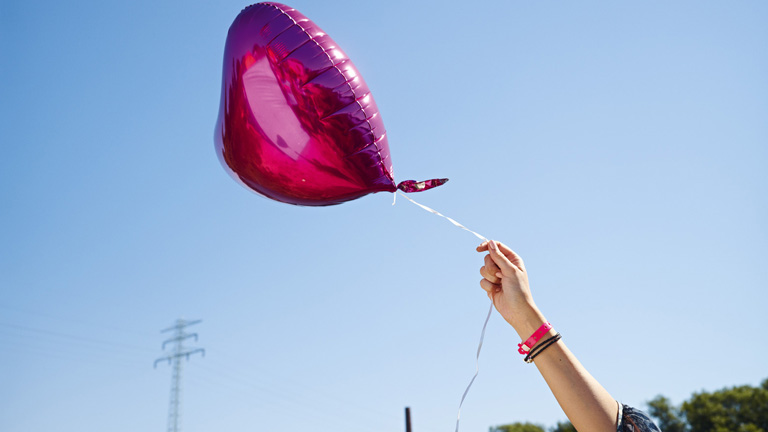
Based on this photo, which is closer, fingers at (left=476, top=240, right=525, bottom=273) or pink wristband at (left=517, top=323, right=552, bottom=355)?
pink wristband at (left=517, top=323, right=552, bottom=355)

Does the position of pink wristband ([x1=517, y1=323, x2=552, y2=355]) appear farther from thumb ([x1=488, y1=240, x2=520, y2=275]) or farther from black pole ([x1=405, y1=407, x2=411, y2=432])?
black pole ([x1=405, y1=407, x2=411, y2=432])

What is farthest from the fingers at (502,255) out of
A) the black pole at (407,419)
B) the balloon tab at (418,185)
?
the black pole at (407,419)

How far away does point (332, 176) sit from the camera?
107 inches

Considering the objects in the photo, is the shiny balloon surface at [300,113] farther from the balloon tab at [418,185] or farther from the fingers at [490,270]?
the fingers at [490,270]

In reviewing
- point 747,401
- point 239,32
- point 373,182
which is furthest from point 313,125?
point 747,401

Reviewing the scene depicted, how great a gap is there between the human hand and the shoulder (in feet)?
1.08

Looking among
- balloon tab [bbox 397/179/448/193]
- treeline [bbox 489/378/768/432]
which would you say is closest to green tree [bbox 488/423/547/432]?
treeline [bbox 489/378/768/432]

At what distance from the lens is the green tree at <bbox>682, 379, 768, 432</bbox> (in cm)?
3272

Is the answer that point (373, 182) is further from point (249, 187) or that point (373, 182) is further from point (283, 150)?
point (249, 187)

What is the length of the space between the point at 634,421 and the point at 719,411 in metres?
39.8

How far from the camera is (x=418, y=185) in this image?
2672 millimetres

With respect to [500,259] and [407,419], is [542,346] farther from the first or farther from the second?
[407,419]

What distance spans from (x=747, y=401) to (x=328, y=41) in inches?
1574

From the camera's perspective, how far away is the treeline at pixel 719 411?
32.9m
